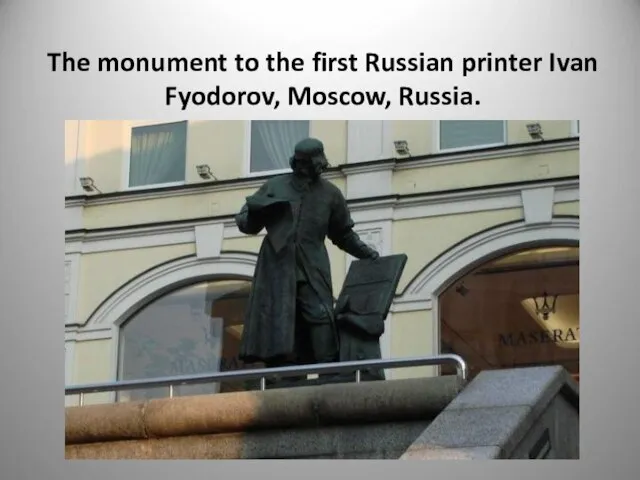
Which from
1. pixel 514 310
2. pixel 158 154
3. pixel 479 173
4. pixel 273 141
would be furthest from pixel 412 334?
pixel 158 154

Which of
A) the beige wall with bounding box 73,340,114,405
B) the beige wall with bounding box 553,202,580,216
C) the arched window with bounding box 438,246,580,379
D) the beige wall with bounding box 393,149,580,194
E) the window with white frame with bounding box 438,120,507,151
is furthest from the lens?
the beige wall with bounding box 393,149,580,194

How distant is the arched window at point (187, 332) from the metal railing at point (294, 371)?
0.54 meters

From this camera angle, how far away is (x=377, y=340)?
27.8ft

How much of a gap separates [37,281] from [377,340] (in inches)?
49.2

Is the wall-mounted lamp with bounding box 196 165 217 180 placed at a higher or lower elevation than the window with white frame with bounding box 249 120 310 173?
higher

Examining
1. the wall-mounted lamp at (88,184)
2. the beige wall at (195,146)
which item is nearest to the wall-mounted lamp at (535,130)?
the beige wall at (195,146)

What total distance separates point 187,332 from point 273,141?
123 cm

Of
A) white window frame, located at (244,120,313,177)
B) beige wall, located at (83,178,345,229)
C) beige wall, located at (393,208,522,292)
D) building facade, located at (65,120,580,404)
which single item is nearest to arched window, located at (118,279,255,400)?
building facade, located at (65,120,580,404)

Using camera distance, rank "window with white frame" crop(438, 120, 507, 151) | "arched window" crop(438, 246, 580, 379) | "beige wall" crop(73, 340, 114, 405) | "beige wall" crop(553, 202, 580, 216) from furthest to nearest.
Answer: "arched window" crop(438, 246, 580, 379) < "window with white frame" crop(438, 120, 507, 151) < "beige wall" crop(553, 202, 580, 216) < "beige wall" crop(73, 340, 114, 405)

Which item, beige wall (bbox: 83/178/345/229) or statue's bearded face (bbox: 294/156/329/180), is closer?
statue's bearded face (bbox: 294/156/329/180)

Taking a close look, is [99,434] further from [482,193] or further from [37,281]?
[482,193]

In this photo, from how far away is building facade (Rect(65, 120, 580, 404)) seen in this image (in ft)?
29.4

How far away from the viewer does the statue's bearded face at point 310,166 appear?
8.71 metres

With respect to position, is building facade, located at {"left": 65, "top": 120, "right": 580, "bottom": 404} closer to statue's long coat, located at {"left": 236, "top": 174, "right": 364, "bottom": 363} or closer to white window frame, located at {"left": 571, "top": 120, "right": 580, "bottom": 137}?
white window frame, located at {"left": 571, "top": 120, "right": 580, "bottom": 137}
